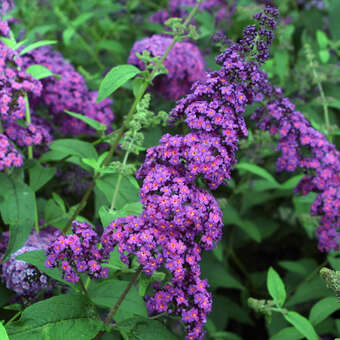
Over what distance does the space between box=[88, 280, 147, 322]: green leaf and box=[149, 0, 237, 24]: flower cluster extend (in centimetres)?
327

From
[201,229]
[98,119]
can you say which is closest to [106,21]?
[98,119]

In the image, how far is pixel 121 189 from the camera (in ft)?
9.98

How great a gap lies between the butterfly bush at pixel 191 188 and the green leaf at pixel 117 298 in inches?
9.4

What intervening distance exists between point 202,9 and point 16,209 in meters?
3.30

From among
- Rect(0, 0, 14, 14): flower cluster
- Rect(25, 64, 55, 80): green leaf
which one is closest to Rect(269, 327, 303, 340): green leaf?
Rect(25, 64, 55, 80): green leaf

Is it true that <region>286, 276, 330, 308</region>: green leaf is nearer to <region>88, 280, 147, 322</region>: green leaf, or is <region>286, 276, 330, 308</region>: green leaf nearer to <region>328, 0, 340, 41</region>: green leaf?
<region>88, 280, 147, 322</region>: green leaf

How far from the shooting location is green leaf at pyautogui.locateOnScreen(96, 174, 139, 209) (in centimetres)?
297

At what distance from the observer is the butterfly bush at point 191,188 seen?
204 centimetres

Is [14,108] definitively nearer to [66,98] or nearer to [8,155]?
[8,155]

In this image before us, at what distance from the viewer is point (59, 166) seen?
3568 mm

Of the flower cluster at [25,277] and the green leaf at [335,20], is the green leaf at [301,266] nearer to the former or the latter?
the flower cluster at [25,277]

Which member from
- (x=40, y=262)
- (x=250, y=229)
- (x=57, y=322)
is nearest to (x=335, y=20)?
(x=250, y=229)

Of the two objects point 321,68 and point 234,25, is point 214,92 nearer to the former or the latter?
point 321,68

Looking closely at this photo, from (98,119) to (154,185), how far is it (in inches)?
71.6
